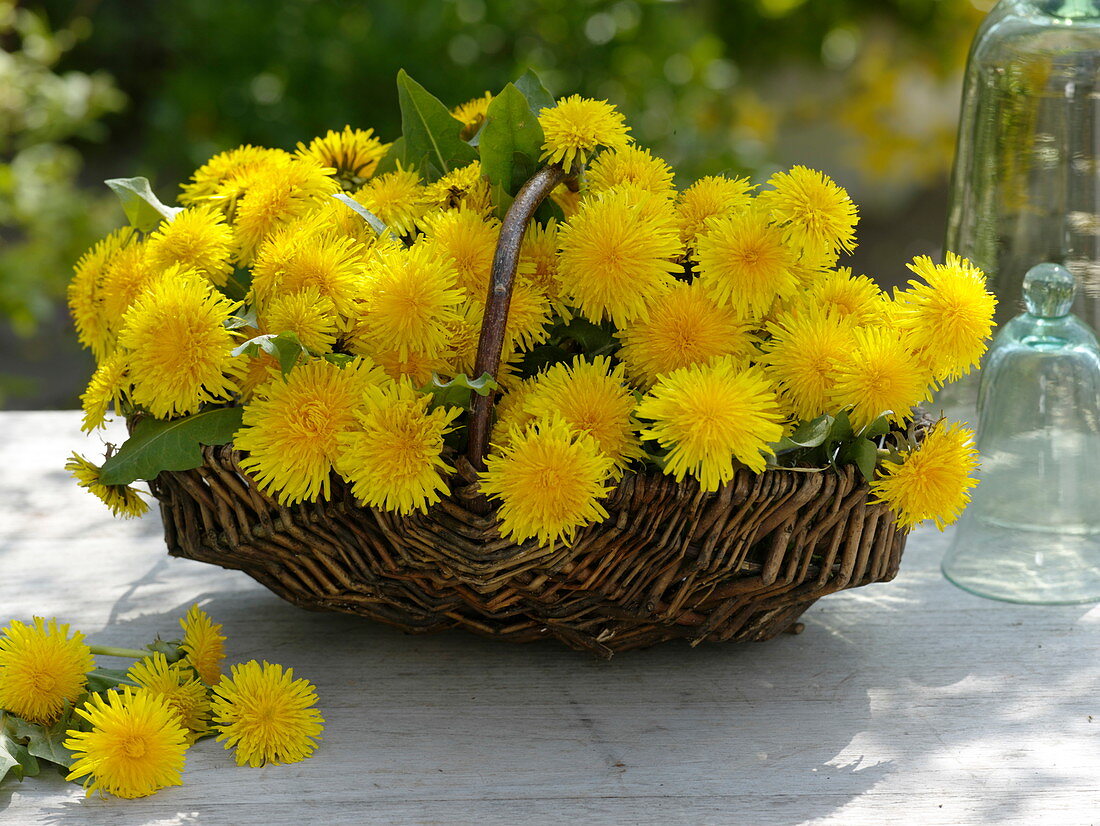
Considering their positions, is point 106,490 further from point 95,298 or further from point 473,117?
point 473,117

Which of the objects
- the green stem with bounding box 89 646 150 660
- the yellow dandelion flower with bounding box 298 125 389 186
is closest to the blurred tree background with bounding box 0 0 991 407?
the yellow dandelion flower with bounding box 298 125 389 186

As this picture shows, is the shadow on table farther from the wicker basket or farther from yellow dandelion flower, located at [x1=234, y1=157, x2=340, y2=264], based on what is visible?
yellow dandelion flower, located at [x1=234, y1=157, x2=340, y2=264]

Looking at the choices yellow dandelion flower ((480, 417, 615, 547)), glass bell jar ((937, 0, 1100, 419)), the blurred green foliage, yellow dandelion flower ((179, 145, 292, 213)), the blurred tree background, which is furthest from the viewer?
the blurred tree background

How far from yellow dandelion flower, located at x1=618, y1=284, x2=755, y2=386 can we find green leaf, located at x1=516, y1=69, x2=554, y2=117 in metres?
0.24

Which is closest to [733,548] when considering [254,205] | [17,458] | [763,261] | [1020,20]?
[763,261]

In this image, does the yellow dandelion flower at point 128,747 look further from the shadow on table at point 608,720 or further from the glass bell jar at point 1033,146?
the glass bell jar at point 1033,146

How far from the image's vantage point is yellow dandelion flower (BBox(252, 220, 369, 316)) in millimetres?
788

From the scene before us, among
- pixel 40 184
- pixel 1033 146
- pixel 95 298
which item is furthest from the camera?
pixel 40 184

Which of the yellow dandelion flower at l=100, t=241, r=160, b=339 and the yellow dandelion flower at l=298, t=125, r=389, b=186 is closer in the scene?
the yellow dandelion flower at l=100, t=241, r=160, b=339

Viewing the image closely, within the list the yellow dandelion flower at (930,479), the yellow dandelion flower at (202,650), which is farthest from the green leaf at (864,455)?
the yellow dandelion flower at (202,650)

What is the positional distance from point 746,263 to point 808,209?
2.2 inches

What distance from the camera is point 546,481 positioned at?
71 centimetres

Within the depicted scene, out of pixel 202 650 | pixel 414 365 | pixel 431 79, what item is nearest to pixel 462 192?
pixel 414 365

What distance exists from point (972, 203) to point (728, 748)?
23.8 inches
